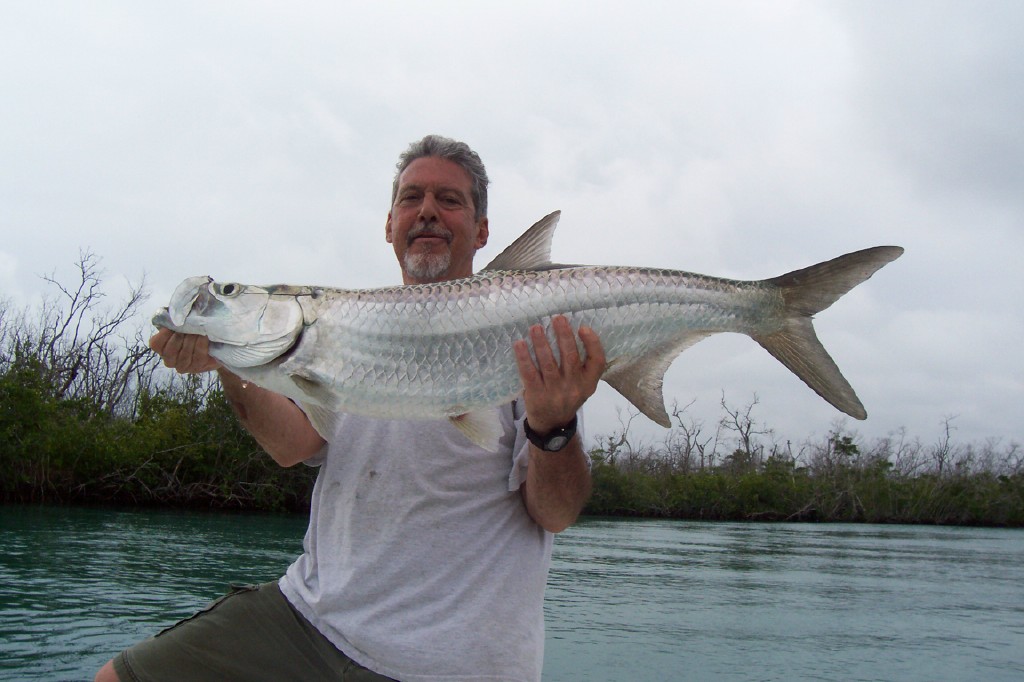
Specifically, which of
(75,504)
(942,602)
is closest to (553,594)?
(942,602)

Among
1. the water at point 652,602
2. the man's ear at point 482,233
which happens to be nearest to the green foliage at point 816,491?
the water at point 652,602

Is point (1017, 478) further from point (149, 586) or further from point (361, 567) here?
point (361, 567)

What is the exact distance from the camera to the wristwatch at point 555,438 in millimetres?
3271

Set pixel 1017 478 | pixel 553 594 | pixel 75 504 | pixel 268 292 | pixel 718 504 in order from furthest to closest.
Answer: pixel 1017 478, pixel 718 504, pixel 75 504, pixel 553 594, pixel 268 292

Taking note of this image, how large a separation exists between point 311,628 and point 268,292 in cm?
142

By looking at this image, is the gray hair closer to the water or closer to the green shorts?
the green shorts

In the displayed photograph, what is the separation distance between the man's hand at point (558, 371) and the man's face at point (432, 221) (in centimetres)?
101

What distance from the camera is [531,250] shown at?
3.39 meters

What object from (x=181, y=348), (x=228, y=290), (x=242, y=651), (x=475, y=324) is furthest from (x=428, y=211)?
(x=242, y=651)

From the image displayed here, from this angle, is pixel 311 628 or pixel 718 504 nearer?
pixel 311 628

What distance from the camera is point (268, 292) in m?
3.23

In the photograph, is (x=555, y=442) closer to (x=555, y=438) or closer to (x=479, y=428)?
(x=555, y=438)

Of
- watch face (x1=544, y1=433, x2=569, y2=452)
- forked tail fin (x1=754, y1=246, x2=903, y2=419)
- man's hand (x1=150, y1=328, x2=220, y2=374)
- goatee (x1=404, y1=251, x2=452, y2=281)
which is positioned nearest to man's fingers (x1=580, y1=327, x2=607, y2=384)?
watch face (x1=544, y1=433, x2=569, y2=452)

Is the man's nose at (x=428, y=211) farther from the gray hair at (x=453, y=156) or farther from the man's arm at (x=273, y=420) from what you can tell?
the man's arm at (x=273, y=420)
